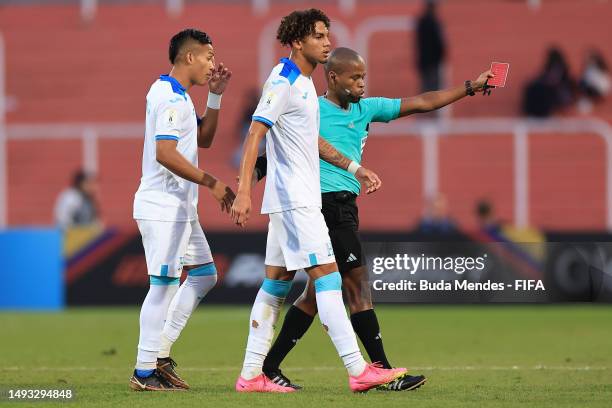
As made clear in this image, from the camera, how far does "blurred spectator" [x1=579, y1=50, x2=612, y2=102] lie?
2023 cm

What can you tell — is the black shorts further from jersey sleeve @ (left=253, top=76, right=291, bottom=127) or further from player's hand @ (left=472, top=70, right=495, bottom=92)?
player's hand @ (left=472, top=70, right=495, bottom=92)

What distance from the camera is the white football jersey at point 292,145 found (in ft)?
23.8

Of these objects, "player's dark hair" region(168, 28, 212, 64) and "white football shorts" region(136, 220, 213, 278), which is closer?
"white football shorts" region(136, 220, 213, 278)

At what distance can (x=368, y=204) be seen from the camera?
20.2 meters

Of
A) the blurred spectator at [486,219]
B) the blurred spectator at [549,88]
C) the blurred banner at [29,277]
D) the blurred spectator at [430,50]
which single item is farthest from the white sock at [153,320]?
the blurred spectator at [549,88]

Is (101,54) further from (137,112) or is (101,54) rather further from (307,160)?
(307,160)

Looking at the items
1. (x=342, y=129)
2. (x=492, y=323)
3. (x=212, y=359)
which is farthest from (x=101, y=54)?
(x=342, y=129)

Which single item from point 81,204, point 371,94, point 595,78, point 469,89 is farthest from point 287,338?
point 371,94

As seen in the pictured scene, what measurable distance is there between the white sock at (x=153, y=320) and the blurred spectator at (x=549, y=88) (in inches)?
511

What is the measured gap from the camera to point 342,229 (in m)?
7.71

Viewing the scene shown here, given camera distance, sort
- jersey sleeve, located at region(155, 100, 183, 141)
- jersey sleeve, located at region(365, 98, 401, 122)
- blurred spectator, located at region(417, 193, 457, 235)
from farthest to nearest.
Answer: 1. blurred spectator, located at region(417, 193, 457, 235)
2. jersey sleeve, located at region(365, 98, 401, 122)
3. jersey sleeve, located at region(155, 100, 183, 141)

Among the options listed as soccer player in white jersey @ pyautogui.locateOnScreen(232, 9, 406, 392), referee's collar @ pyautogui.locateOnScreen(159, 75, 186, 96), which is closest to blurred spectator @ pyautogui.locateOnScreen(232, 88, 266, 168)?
referee's collar @ pyautogui.locateOnScreen(159, 75, 186, 96)

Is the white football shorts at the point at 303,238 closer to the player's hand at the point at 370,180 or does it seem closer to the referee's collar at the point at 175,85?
the player's hand at the point at 370,180

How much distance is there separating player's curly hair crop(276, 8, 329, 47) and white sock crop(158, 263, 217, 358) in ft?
5.07
